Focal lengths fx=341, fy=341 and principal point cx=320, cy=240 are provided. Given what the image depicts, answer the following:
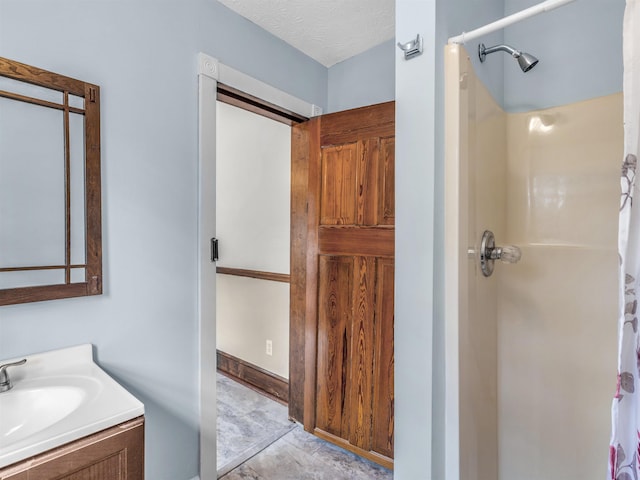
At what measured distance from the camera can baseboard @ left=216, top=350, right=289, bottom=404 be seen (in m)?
2.41

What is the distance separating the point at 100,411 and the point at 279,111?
1590 mm

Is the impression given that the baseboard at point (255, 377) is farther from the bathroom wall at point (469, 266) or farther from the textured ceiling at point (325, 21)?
the textured ceiling at point (325, 21)

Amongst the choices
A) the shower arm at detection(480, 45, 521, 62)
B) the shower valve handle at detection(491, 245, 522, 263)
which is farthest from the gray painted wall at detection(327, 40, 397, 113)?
the shower valve handle at detection(491, 245, 522, 263)

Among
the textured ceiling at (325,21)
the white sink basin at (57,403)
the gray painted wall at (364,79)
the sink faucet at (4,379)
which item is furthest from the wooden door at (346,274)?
the sink faucet at (4,379)

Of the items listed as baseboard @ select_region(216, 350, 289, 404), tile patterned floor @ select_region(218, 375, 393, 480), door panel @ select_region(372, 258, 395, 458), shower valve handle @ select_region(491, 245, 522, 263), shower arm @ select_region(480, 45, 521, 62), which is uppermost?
shower arm @ select_region(480, 45, 521, 62)

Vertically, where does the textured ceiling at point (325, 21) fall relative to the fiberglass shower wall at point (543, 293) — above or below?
above

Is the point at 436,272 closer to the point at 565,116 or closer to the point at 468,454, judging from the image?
the point at 468,454

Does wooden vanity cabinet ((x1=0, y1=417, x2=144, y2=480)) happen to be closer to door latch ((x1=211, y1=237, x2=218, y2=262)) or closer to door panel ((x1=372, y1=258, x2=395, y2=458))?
door latch ((x1=211, y1=237, x2=218, y2=262))

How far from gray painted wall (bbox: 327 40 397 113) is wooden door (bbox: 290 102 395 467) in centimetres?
31

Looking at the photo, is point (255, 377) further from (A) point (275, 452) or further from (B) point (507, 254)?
(B) point (507, 254)

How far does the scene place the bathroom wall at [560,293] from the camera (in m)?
1.29

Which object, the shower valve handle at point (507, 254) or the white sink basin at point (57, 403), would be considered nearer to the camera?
the white sink basin at point (57, 403)

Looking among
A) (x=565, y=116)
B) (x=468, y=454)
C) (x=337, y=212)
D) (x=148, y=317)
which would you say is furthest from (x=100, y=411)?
(x=565, y=116)

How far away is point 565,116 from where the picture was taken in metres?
1.35
